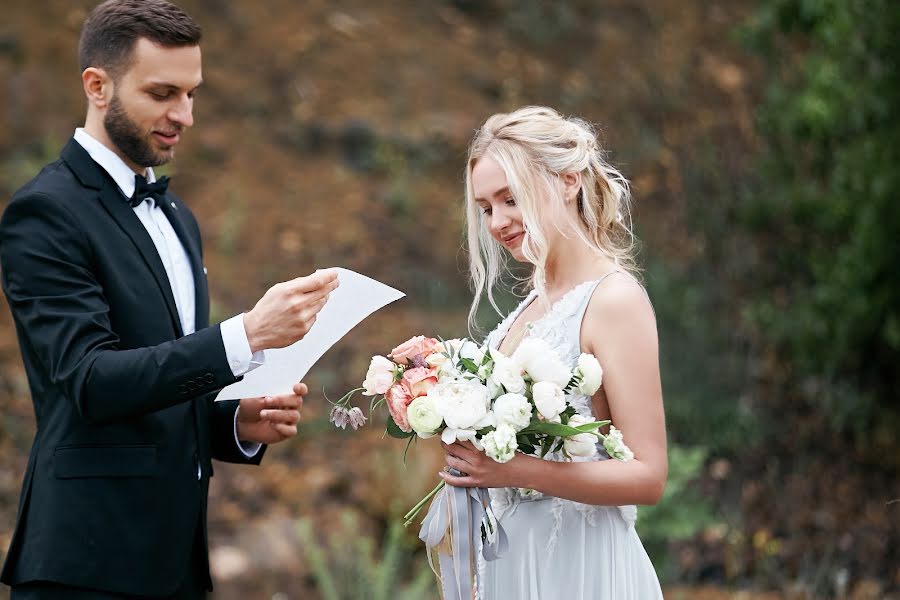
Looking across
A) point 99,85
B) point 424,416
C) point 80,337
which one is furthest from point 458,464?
point 99,85

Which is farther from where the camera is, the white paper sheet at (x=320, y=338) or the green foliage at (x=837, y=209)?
the green foliage at (x=837, y=209)

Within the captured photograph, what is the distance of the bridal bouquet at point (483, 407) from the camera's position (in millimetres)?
2441

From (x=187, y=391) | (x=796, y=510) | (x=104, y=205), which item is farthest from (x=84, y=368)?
(x=796, y=510)

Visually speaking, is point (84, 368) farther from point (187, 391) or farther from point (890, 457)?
point (890, 457)

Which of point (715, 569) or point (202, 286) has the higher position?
point (202, 286)

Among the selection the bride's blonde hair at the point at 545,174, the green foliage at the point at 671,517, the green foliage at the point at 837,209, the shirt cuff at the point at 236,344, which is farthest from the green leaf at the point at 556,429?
the green foliage at the point at 837,209

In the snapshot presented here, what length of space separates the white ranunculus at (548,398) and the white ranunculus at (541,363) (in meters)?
0.03

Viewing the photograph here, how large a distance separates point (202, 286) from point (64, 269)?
0.53 metres

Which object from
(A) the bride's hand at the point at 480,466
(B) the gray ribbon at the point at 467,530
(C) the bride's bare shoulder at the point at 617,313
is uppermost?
(C) the bride's bare shoulder at the point at 617,313

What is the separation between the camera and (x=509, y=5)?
1078 centimetres

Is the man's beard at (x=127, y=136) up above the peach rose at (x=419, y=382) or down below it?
above

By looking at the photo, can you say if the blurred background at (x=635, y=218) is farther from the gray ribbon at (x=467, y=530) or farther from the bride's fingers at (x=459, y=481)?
the bride's fingers at (x=459, y=481)

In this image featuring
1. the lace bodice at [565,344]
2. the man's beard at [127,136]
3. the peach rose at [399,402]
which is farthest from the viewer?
the man's beard at [127,136]

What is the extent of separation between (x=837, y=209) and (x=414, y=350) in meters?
4.79
